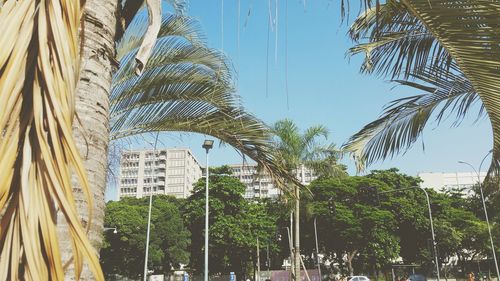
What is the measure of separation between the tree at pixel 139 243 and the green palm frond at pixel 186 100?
35.3 metres

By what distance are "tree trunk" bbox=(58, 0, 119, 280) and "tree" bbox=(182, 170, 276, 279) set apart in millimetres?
36294

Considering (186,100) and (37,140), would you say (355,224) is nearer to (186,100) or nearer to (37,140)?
(186,100)

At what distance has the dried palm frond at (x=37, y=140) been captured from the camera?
72 centimetres

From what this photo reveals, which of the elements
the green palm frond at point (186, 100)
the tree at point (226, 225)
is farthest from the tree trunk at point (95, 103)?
the tree at point (226, 225)

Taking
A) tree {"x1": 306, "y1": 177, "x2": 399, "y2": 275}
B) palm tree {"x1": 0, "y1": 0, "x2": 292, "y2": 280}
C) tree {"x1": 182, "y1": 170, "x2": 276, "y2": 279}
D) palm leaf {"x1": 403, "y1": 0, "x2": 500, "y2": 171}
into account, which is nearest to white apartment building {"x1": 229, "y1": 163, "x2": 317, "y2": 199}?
palm leaf {"x1": 403, "y1": 0, "x2": 500, "y2": 171}

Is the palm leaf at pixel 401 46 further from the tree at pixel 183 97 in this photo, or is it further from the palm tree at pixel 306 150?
the palm tree at pixel 306 150

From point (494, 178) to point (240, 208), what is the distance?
117ft

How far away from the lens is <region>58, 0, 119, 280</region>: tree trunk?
163cm

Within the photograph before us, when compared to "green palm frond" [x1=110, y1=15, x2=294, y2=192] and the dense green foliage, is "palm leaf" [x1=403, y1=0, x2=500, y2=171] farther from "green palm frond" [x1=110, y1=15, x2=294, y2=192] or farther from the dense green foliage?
the dense green foliage

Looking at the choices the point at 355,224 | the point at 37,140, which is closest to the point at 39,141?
the point at 37,140

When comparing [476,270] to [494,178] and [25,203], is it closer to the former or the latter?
[494,178]

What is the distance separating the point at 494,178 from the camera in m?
5.07

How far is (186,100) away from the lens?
552 centimetres

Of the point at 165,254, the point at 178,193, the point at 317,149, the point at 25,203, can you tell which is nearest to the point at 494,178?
the point at 25,203
